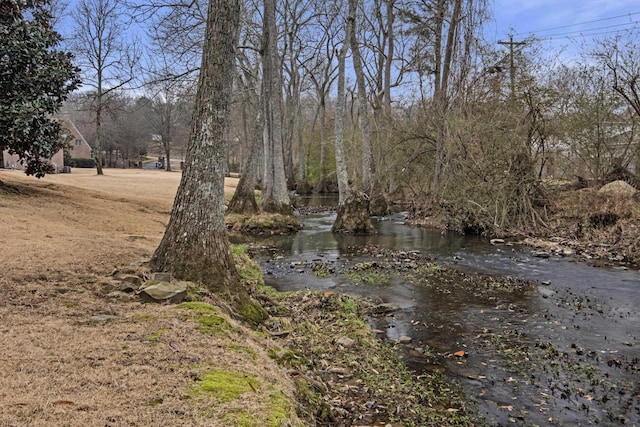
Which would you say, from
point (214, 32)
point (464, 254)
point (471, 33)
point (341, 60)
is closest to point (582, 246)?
point (464, 254)

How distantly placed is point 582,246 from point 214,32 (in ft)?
37.5

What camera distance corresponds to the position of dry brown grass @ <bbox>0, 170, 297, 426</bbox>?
8.76 ft

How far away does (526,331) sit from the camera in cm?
627

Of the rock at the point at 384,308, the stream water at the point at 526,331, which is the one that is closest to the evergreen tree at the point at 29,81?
the stream water at the point at 526,331

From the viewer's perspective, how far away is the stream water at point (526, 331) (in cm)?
434

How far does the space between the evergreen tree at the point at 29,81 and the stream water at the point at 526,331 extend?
246 inches

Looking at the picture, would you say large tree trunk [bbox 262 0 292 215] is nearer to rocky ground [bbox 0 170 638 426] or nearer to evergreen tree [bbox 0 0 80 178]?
evergreen tree [bbox 0 0 80 178]

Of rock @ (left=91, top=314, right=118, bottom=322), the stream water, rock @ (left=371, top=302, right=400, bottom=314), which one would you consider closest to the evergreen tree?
the stream water

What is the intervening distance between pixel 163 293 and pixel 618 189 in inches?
608

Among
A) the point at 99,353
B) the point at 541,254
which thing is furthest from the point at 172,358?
the point at 541,254

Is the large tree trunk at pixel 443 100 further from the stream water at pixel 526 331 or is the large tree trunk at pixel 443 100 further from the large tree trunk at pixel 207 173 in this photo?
the large tree trunk at pixel 207 173

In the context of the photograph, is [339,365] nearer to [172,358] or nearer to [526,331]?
[172,358]

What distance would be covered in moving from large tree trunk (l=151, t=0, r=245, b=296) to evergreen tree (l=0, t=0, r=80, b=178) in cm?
676

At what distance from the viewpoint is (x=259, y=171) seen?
37031 millimetres
